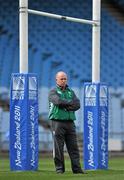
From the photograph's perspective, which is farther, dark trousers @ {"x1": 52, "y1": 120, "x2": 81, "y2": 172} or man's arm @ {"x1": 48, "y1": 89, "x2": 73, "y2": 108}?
dark trousers @ {"x1": 52, "y1": 120, "x2": 81, "y2": 172}

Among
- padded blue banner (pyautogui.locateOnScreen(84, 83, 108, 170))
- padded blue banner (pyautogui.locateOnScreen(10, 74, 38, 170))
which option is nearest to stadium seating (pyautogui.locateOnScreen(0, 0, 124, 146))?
padded blue banner (pyautogui.locateOnScreen(84, 83, 108, 170))

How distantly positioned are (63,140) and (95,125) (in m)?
1.82

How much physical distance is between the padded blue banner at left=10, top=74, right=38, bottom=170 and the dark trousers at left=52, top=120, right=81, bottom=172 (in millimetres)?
751

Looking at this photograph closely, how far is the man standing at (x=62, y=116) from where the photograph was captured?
13.1 metres

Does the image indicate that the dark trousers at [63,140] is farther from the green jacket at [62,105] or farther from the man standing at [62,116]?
the green jacket at [62,105]

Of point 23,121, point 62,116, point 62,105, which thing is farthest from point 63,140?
point 23,121

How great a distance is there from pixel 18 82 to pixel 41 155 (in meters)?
14.9

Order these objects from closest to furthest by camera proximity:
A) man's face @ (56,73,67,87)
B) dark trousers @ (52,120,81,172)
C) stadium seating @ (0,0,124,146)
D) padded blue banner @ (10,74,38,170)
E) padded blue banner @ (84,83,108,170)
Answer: man's face @ (56,73,67,87) < dark trousers @ (52,120,81,172) < padded blue banner @ (10,74,38,170) < padded blue banner @ (84,83,108,170) < stadium seating @ (0,0,124,146)

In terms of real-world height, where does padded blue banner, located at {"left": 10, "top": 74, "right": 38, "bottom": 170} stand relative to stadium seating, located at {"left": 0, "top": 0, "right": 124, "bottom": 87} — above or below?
below

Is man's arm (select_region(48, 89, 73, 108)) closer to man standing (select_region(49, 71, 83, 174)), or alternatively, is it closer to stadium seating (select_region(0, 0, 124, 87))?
man standing (select_region(49, 71, 83, 174))

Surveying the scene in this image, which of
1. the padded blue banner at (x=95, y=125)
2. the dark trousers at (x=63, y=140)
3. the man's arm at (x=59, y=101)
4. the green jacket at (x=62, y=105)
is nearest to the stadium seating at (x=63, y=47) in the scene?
the padded blue banner at (x=95, y=125)

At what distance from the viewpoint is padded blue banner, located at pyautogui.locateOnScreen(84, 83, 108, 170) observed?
15002 millimetres

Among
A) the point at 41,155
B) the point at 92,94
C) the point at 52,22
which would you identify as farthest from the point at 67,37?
the point at 92,94

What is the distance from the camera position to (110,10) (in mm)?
33531
